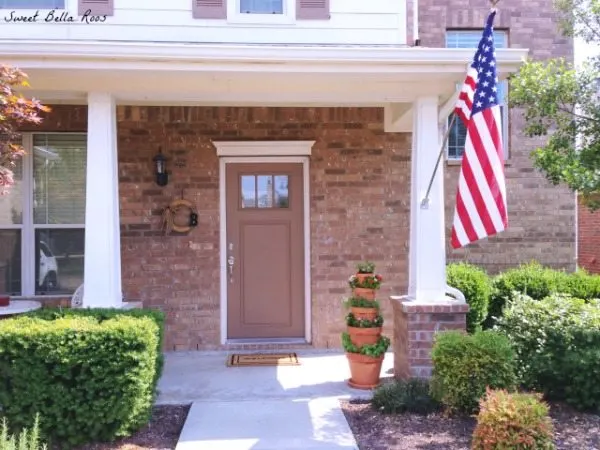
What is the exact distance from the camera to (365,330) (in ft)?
16.0

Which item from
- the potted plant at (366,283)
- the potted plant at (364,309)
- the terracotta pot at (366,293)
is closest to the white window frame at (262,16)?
the potted plant at (366,283)

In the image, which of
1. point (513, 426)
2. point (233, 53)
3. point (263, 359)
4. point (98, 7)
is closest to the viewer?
point (513, 426)

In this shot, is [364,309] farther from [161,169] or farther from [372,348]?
[161,169]

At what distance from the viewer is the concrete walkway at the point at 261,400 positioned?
3879 mm

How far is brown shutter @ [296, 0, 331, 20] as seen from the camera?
5809 mm

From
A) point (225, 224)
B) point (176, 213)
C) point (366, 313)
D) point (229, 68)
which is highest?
point (229, 68)

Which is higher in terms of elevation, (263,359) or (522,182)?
(522,182)

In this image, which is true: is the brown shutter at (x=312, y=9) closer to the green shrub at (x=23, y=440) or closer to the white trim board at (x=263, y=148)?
the white trim board at (x=263, y=148)

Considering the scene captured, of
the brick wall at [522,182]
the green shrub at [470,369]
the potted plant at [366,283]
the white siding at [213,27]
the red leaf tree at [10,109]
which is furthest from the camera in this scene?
the brick wall at [522,182]

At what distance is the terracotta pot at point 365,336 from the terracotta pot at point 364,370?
4.5 inches

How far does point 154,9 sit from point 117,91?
1.34 metres

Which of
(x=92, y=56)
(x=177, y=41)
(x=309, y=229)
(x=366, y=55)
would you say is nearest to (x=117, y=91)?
(x=92, y=56)

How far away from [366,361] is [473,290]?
6.46ft

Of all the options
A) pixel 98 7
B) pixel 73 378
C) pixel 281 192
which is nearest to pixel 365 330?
pixel 281 192
